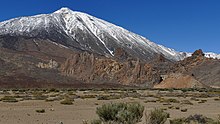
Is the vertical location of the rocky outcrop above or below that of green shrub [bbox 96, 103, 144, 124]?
above

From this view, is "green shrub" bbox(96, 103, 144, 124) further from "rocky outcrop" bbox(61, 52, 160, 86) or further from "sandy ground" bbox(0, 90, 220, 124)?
"rocky outcrop" bbox(61, 52, 160, 86)

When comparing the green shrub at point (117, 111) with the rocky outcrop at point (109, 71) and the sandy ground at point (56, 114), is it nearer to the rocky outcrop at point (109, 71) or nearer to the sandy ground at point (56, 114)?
the sandy ground at point (56, 114)

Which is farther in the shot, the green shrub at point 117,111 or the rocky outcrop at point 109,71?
the rocky outcrop at point 109,71

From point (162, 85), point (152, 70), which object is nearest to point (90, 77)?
point (152, 70)

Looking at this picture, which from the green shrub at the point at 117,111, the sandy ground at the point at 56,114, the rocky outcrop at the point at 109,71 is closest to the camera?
the green shrub at the point at 117,111

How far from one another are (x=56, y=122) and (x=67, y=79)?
350 ft

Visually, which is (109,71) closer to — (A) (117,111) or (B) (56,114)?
(B) (56,114)

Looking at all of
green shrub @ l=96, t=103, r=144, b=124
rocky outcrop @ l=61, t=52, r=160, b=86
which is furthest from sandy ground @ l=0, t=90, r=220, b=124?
rocky outcrop @ l=61, t=52, r=160, b=86

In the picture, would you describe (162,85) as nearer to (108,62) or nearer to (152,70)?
(152,70)

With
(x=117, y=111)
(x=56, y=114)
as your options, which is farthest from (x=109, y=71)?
(x=117, y=111)

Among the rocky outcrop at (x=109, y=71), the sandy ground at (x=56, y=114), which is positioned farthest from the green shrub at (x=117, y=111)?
the rocky outcrop at (x=109, y=71)

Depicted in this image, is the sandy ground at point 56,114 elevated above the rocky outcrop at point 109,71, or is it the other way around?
the rocky outcrop at point 109,71

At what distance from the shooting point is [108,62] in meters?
136

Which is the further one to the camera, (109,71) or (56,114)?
(109,71)
